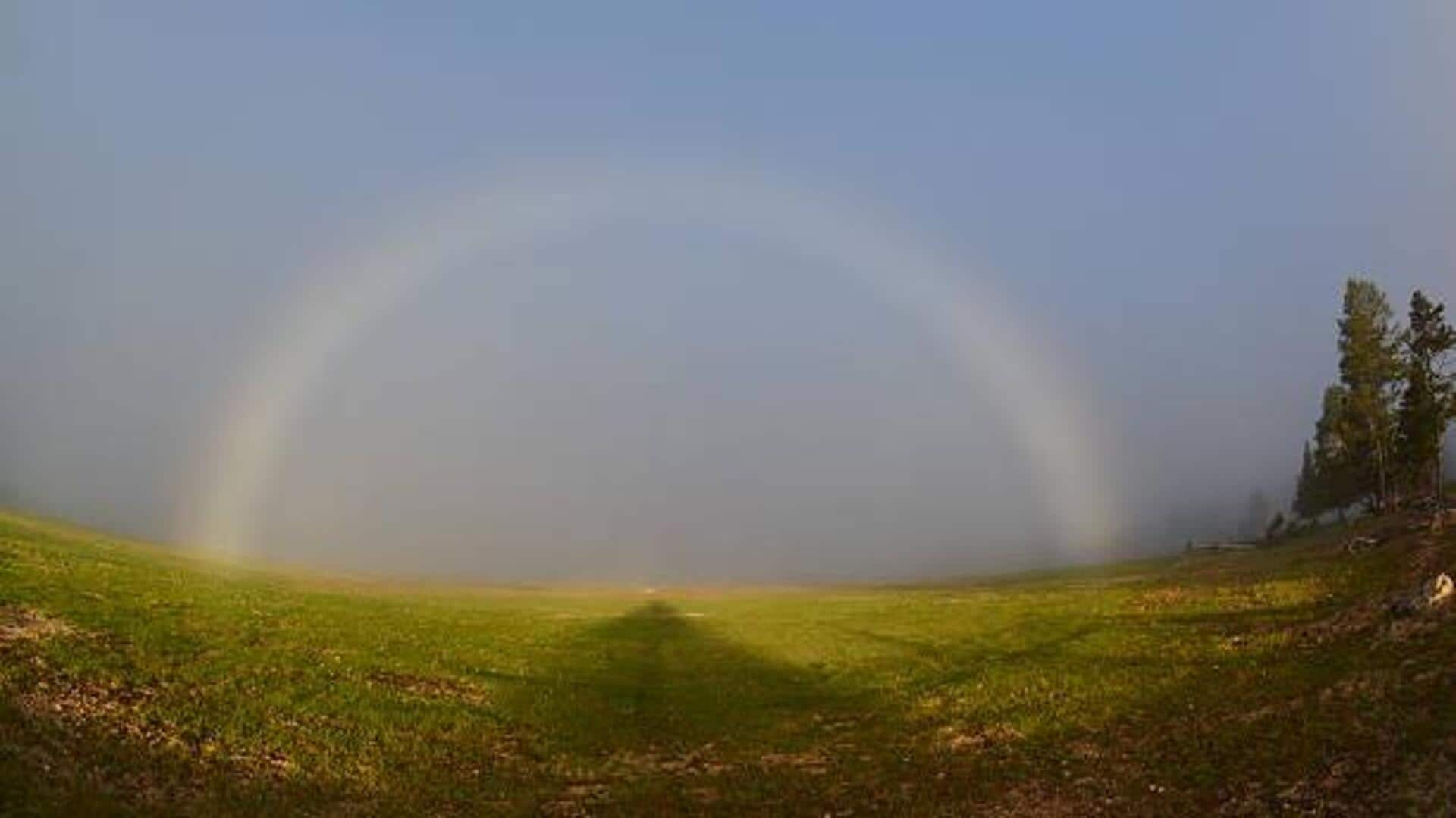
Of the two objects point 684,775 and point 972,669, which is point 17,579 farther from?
point 972,669

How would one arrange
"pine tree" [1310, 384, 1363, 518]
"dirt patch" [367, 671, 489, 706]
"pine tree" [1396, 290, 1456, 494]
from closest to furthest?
"dirt patch" [367, 671, 489, 706] < "pine tree" [1396, 290, 1456, 494] < "pine tree" [1310, 384, 1363, 518]

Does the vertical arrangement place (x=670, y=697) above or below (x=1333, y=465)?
below

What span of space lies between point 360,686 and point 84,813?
15.2 metres

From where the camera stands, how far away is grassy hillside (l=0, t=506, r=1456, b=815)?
981 inches

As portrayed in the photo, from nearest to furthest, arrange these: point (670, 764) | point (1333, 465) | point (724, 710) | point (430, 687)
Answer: point (670, 764) → point (430, 687) → point (724, 710) → point (1333, 465)

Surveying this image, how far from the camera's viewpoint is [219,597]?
53.7m

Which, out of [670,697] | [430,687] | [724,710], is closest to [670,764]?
[724,710]

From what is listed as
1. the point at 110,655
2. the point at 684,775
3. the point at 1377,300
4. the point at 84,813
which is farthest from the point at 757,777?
the point at 1377,300

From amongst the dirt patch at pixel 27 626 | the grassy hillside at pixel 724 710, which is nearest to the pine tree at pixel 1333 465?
the grassy hillside at pixel 724 710

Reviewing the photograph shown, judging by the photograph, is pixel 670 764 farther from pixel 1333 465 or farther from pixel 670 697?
pixel 1333 465

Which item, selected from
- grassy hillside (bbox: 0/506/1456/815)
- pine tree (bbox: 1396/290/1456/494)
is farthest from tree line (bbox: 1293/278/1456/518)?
grassy hillside (bbox: 0/506/1456/815)

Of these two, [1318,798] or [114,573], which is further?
[114,573]

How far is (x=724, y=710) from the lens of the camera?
4062 cm

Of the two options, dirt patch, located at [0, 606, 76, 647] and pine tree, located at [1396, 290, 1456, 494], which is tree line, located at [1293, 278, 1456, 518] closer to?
pine tree, located at [1396, 290, 1456, 494]
